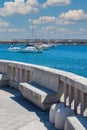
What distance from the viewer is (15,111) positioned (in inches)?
379

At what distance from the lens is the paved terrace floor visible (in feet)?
26.7

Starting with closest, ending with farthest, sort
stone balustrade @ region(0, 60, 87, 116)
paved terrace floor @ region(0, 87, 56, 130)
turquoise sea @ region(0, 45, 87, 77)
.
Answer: stone balustrade @ region(0, 60, 87, 116) → paved terrace floor @ region(0, 87, 56, 130) → turquoise sea @ region(0, 45, 87, 77)

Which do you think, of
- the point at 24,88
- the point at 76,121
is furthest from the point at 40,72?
the point at 76,121

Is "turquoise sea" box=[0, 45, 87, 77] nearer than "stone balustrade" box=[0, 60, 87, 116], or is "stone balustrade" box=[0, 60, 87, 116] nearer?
"stone balustrade" box=[0, 60, 87, 116]

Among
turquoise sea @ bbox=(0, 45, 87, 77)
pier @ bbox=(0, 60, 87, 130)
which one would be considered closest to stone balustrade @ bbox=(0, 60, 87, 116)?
pier @ bbox=(0, 60, 87, 130)

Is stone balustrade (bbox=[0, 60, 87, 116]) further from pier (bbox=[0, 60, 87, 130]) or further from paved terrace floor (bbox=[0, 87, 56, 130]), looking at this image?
paved terrace floor (bbox=[0, 87, 56, 130])

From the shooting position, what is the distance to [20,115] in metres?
9.16

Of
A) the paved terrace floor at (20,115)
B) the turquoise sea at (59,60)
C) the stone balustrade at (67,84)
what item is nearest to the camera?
the stone balustrade at (67,84)

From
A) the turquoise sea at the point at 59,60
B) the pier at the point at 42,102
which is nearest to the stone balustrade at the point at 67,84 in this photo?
the pier at the point at 42,102

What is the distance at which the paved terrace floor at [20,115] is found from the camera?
320 inches

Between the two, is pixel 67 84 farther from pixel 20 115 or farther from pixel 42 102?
pixel 20 115

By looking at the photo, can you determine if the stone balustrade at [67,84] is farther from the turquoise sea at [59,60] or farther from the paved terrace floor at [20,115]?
the turquoise sea at [59,60]

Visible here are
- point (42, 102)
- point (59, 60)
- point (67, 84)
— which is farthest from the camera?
point (59, 60)

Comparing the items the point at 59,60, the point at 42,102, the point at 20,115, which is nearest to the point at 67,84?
the point at 42,102
